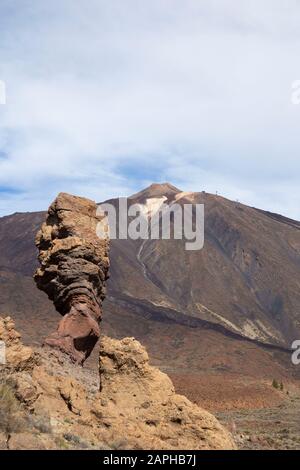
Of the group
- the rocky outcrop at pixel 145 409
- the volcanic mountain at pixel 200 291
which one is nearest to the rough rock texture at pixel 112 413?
the rocky outcrop at pixel 145 409

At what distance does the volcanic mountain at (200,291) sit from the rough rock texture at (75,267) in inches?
584

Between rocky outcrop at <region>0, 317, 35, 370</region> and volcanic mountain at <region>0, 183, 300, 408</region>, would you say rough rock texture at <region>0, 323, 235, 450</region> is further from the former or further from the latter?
volcanic mountain at <region>0, 183, 300, 408</region>

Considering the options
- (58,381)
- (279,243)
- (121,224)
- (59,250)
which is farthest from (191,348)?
(279,243)

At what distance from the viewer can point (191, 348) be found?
57.2 m

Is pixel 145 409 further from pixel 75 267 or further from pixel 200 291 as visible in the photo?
pixel 200 291

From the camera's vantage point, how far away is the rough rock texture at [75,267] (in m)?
17.7

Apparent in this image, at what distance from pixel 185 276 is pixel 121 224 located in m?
21.7

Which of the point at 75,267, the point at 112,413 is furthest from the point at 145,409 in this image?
the point at 75,267

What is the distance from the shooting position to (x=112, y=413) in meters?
10.1

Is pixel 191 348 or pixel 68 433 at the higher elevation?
pixel 191 348

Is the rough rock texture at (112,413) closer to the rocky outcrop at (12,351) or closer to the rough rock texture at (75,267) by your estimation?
the rocky outcrop at (12,351)

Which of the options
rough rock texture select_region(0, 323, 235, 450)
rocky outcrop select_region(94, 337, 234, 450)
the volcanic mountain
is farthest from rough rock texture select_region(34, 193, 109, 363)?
the volcanic mountain
